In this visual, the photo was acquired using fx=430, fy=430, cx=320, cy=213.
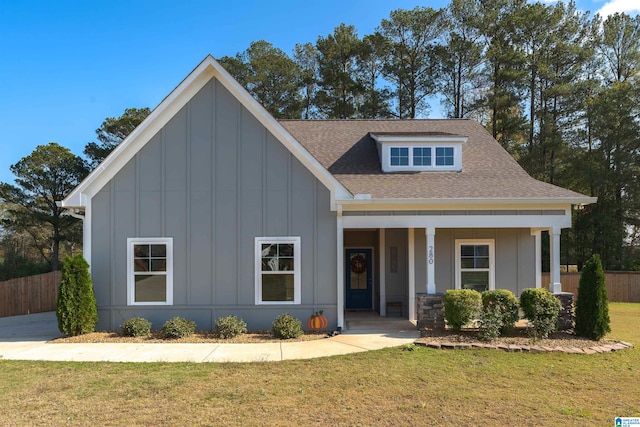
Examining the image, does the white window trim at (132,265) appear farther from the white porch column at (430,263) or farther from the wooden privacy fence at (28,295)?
the wooden privacy fence at (28,295)

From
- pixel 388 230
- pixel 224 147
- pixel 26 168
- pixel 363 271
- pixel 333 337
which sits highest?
pixel 26 168

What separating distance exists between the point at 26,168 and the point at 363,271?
2021 centimetres

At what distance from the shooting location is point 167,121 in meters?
10.3

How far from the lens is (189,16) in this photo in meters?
14.1

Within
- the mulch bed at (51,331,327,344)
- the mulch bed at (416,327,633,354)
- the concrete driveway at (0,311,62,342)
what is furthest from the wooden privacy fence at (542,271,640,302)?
the concrete driveway at (0,311,62,342)

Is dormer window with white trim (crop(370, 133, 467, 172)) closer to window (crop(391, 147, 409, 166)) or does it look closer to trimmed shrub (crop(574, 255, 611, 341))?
window (crop(391, 147, 409, 166))

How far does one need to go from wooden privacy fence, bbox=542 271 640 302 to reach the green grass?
12489 millimetres

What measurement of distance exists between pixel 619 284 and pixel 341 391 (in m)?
18.7

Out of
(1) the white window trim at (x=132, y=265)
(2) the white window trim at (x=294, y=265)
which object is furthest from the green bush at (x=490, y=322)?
(1) the white window trim at (x=132, y=265)

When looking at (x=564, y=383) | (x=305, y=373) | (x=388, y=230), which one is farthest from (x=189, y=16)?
(x=564, y=383)

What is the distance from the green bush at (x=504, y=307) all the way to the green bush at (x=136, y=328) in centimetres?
763

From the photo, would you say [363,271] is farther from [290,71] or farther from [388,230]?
[290,71]

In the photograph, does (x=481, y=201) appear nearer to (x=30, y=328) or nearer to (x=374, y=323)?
(x=374, y=323)

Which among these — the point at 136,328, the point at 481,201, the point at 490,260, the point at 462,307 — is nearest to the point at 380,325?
the point at 462,307
